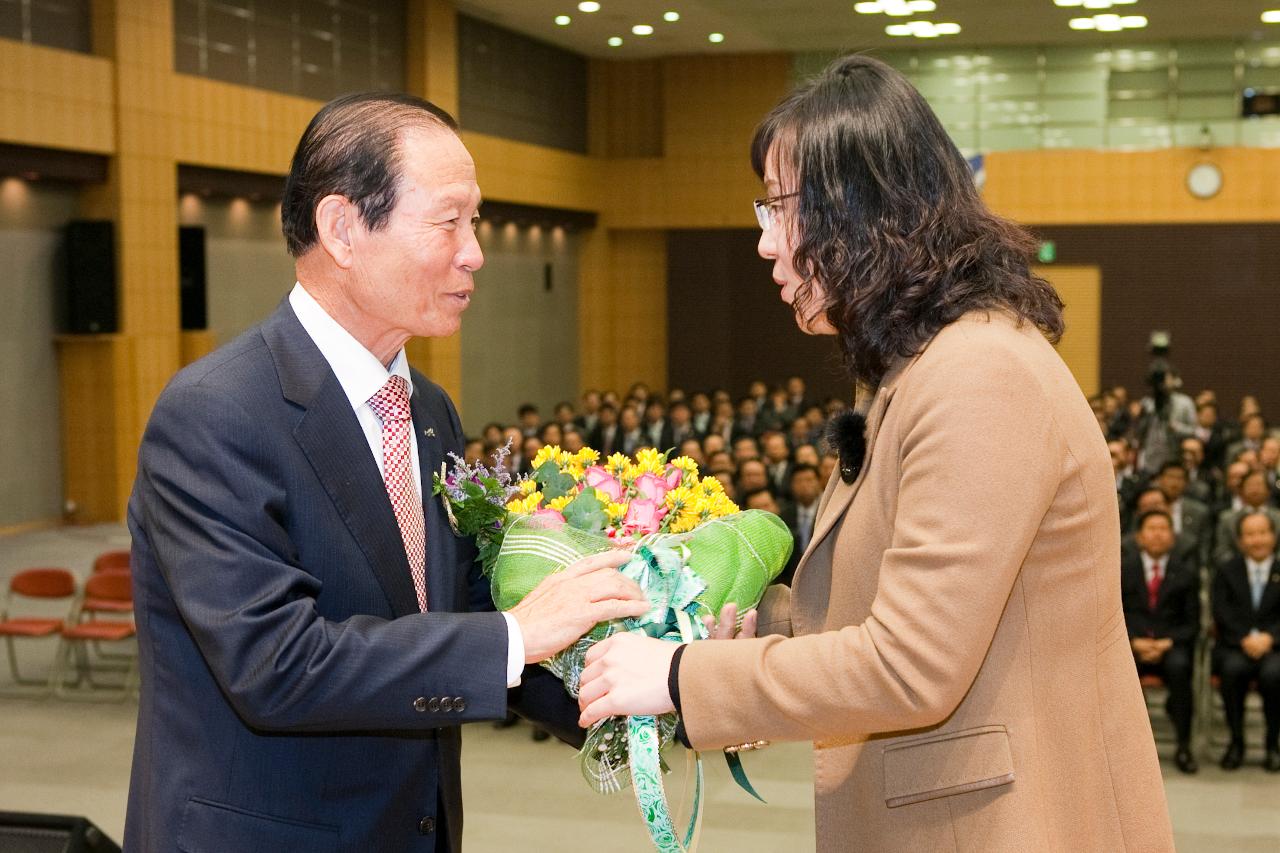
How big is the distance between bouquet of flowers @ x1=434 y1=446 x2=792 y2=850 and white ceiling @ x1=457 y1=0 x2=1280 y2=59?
60.9ft

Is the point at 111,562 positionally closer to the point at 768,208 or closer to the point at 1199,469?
the point at 768,208

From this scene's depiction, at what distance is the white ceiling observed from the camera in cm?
2112

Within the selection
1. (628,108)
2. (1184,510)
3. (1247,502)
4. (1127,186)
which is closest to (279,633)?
(1184,510)

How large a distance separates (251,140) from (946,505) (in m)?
16.8

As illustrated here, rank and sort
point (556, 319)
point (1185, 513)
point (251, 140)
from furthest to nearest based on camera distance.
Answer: point (556, 319) → point (251, 140) → point (1185, 513)

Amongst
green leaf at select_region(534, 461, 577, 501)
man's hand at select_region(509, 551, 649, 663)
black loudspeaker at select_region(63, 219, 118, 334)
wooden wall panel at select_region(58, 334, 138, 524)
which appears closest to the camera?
man's hand at select_region(509, 551, 649, 663)

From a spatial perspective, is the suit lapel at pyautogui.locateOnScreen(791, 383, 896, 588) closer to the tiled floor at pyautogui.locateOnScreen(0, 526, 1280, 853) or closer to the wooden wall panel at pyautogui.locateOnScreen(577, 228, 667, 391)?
the tiled floor at pyautogui.locateOnScreen(0, 526, 1280, 853)

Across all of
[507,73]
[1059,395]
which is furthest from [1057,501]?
[507,73]

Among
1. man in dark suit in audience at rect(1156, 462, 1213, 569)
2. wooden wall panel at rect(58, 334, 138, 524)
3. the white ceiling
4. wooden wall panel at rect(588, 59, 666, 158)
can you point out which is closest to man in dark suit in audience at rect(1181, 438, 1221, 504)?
man in dark suit in audience at rect(1156, 462, 1213, 569)

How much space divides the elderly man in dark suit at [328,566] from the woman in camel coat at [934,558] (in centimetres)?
28

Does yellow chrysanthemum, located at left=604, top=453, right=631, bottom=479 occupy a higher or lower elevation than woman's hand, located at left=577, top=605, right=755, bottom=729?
higher

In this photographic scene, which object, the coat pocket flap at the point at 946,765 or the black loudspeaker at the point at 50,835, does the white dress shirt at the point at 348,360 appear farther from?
the black loudspeaker at the point at 50,835

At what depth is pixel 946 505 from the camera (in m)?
1.73

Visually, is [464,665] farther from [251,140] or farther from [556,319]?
[556,319]
